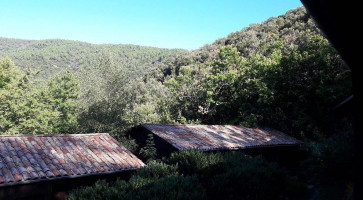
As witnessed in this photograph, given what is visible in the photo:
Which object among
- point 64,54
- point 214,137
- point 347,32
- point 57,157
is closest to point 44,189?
point 57,157

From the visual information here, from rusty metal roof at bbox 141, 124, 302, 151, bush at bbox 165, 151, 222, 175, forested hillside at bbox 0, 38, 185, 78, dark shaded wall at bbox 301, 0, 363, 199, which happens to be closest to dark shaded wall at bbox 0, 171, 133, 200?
bush at bbox 165, 151, 222, 175

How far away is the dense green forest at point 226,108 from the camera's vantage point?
910 centimetres

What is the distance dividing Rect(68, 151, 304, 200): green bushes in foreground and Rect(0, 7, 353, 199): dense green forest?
37 mm

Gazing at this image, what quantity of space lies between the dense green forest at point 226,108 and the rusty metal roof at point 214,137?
1669 mm

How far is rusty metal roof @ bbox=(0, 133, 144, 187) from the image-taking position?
940 centimetres

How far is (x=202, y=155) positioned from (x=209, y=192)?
1.91 metres

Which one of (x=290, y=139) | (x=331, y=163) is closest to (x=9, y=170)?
(x=331, y=163)

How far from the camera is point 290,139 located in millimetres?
20328

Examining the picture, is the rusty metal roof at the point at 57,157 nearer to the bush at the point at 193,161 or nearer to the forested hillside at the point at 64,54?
the bush at the point at 193,161

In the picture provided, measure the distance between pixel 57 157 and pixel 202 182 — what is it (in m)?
Result: 6.22

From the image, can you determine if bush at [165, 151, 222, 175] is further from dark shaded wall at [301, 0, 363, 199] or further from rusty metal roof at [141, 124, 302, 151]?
dark shaded wall at [301, 0, 363, 199]

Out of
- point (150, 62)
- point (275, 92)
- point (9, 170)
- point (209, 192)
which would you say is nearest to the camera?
point (209, 192)

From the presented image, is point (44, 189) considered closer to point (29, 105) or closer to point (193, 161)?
point (193, 161)

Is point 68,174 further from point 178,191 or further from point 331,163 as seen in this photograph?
point 331,163
